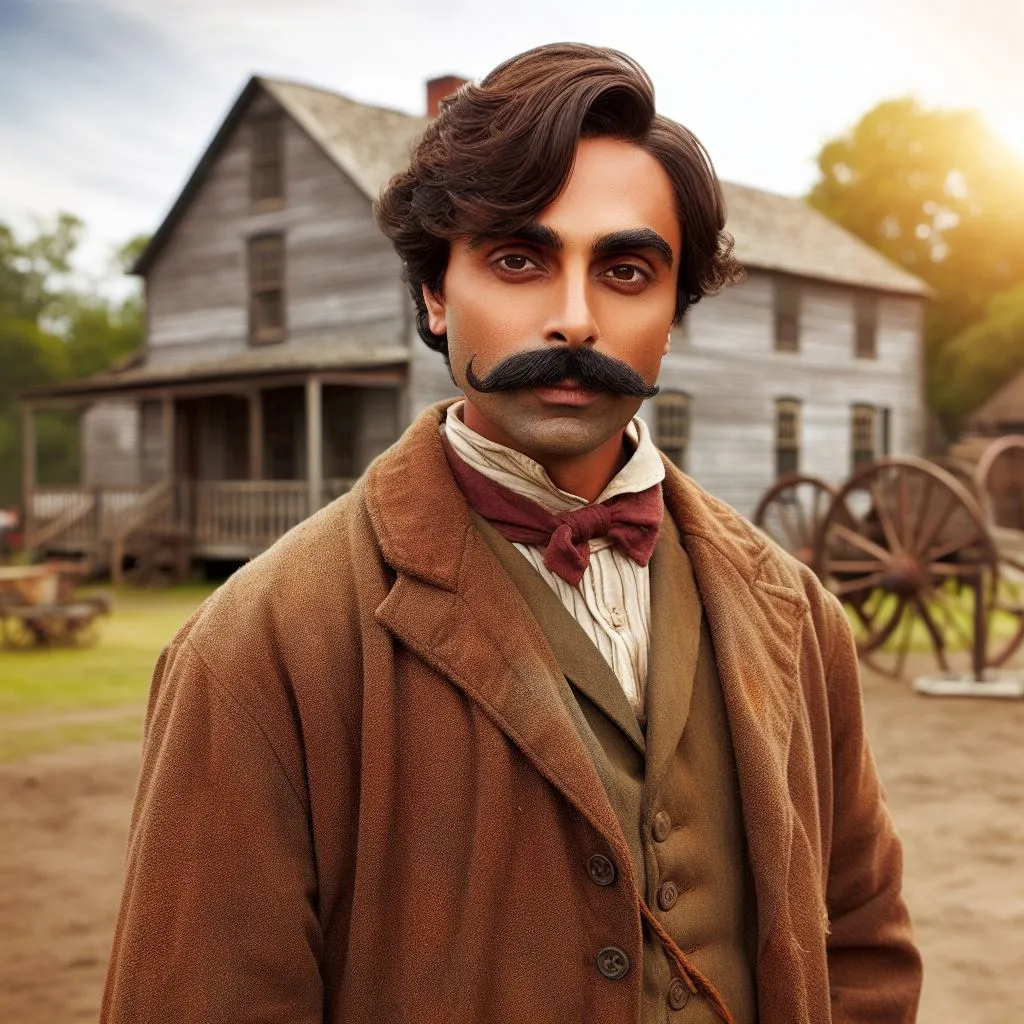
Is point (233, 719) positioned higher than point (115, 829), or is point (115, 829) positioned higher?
point (233, 719)

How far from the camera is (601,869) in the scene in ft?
5.30

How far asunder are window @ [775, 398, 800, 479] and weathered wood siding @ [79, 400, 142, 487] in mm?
13657

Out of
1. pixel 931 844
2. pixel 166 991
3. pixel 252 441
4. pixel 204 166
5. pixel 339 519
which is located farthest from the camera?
pixel 204 166

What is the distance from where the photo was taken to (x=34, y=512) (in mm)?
21688

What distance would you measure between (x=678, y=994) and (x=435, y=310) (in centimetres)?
106

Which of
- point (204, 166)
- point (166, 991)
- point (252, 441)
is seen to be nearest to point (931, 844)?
point (166, 991)

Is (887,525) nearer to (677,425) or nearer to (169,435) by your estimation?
(677,425)

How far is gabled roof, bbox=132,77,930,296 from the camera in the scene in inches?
764

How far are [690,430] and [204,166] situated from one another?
957cm

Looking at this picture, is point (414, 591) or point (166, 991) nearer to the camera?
point (166, 991)

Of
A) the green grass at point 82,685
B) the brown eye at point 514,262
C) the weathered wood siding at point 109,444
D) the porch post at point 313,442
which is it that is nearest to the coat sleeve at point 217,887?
the brown eye at point 514,262

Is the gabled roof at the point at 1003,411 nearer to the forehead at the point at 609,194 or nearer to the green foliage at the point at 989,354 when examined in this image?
the green foliage at the point at 989,354

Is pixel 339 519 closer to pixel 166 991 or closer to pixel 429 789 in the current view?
pixel 429 789

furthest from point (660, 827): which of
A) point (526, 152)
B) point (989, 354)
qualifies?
point (989, 354)
